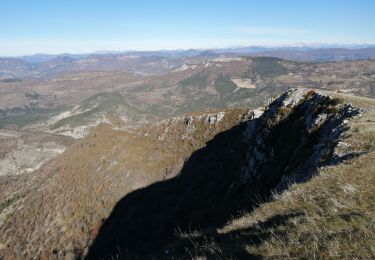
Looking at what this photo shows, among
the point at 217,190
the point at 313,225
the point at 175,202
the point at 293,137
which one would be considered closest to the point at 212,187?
the point at 217,190

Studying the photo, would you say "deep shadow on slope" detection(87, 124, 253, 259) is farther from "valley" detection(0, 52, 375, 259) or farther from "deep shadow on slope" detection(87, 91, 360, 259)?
"valley" detection(0, 52, 375, 259)

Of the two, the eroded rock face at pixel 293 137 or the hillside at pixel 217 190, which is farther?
the eroded rock face at pixel 293 137

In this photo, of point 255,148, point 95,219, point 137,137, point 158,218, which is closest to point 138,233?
point 158,218

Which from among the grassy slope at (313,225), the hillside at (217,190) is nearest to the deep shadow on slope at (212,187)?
the hillside at (217,190)

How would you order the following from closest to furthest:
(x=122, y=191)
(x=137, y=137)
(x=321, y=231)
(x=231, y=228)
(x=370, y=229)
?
(x=370, y=229)
(x=321, y=231)
(x=231, y=228)
(x=122, y=191)
(x=137, y=137)

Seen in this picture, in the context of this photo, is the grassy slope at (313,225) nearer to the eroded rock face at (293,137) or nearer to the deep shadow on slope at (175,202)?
the eroded rock face at (293,137)

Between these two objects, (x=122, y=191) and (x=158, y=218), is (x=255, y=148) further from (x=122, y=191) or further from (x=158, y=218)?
(x=122, y=191)
